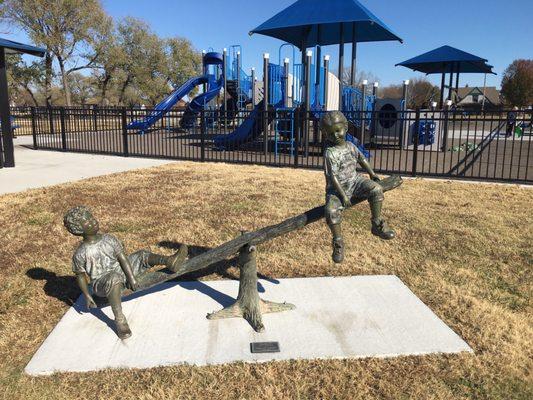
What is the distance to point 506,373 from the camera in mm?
2703

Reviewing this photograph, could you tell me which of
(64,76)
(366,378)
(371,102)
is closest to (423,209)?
(366,378)

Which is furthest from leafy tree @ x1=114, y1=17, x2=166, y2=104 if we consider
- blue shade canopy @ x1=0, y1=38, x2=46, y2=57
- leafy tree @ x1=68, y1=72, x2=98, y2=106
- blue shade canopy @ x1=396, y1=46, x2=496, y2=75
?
blue shade canopy @ x1=0, y1=38, x2=46, y2=57

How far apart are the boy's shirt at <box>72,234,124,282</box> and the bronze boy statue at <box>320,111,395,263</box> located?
56.7 inches

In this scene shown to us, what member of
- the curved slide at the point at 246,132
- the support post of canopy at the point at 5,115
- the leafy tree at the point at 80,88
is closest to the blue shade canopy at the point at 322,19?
the curved slide at the point at 246,132

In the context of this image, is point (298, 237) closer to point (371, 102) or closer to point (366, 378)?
point (366, 378)

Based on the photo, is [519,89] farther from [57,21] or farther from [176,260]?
[176,260]

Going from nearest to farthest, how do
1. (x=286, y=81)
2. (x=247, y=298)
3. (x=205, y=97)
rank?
1. (x=247, y=298)
2. (x=286, y=81)
3. (x=205, y=97)

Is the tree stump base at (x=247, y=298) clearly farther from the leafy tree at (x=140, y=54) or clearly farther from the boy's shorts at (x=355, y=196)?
the leafy tree at (x=140, y=54)

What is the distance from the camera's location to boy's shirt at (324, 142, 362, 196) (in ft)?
9.80

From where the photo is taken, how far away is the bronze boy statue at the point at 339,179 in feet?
9.76

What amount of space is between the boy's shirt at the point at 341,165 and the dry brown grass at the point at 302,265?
1.16 metres

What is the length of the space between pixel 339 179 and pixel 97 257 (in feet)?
5.53

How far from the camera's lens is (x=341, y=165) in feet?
9.84

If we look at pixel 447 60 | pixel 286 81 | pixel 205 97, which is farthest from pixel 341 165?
pixel 205 97
